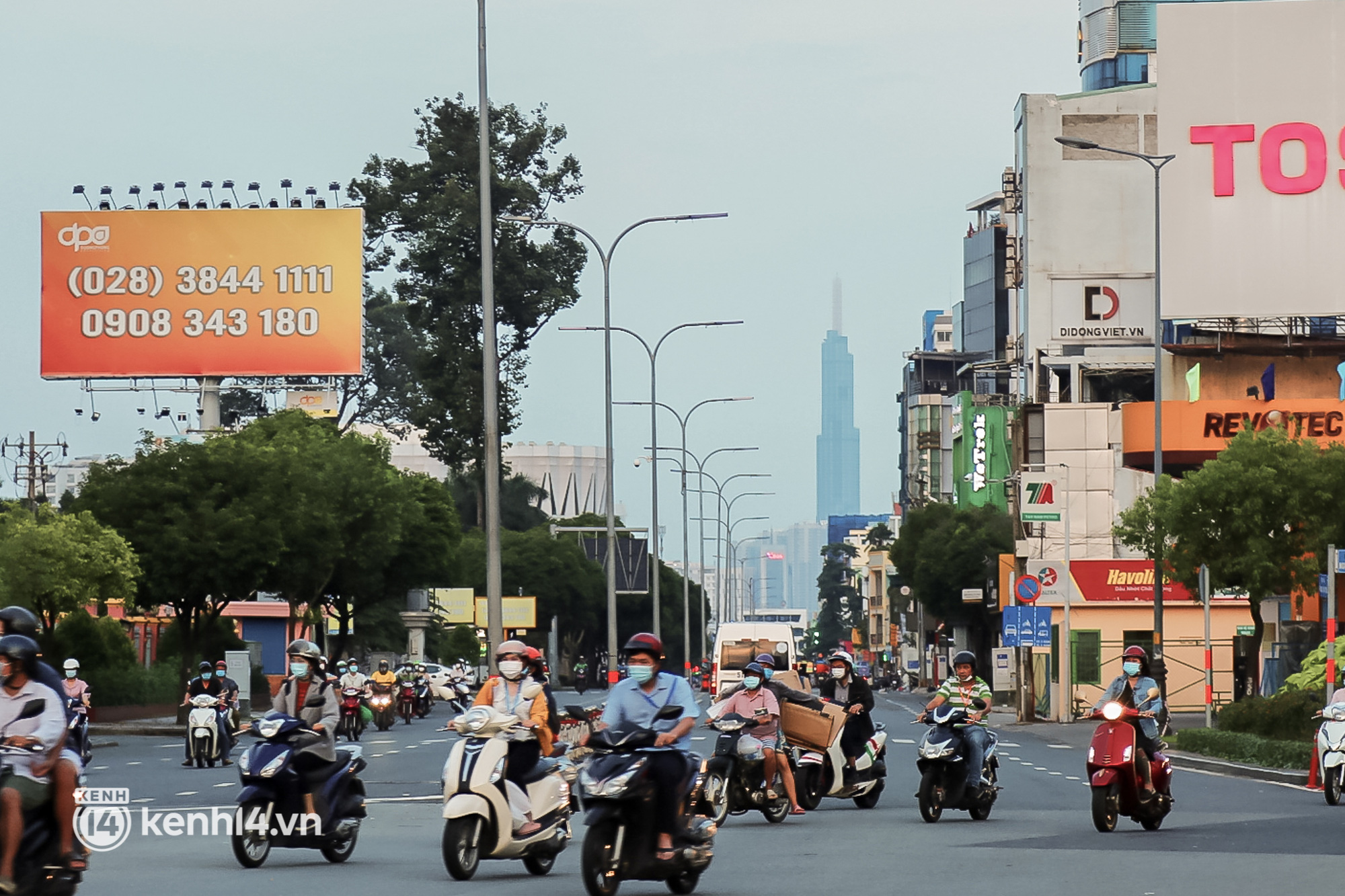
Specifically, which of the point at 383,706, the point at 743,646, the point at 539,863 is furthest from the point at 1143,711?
the point at 383,706

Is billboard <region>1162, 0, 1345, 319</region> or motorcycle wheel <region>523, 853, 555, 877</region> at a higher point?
billboard <region>1162, 0, 1345, 319</region>

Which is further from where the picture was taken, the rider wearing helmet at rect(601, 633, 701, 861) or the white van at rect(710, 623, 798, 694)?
the white van at rect(710, 623, 798, 694)

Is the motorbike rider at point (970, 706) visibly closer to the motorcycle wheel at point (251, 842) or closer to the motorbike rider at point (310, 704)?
the motorbike rider at point (310, 704)

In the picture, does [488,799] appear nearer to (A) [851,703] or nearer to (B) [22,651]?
(B) [22,651]

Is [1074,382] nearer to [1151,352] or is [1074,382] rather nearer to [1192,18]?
[1151,352]

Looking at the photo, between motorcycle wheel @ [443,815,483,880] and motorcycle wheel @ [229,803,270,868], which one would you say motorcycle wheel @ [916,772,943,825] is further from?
motorcycle wheel @ [229,803,270,868]

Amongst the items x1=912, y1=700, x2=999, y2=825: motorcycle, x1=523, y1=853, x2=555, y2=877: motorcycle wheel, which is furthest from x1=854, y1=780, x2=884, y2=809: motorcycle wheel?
x1=523, y1=853, x2=555, y2=877: motorcycle wheel

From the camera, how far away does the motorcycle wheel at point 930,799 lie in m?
20.3

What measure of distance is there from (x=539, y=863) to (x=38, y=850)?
5.31 metres

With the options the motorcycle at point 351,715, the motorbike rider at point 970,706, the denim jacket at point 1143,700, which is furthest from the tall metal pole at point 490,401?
the motorcycle at point 351,715

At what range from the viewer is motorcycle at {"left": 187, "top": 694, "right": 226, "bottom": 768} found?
34.1 meters

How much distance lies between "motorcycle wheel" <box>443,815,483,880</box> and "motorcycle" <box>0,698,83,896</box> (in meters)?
3.97

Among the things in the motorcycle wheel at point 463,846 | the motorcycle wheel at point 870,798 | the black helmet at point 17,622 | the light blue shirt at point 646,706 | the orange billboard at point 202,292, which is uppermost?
the orange billboard at point 202,292

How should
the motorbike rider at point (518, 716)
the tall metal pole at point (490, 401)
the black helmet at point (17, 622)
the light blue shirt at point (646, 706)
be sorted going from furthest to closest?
the tall metal pole at point (490, 401) → the motorbike rider at point (518, 716) → the light blue shirt at point (646, 706) → the black helmet at point (17, 622)
